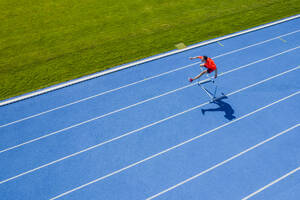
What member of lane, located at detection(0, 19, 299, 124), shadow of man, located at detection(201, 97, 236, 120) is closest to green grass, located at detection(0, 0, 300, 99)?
lane, located at detection(0, 19, 299, 124)

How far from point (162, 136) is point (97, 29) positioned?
24.0 ft

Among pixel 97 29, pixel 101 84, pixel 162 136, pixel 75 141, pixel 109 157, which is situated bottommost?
pixel 162 136

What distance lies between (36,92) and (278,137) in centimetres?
887

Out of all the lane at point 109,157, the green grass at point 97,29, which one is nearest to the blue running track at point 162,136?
the lane at point 109,157

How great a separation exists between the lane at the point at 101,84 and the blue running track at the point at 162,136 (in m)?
0.04

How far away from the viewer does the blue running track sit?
6.27 meters

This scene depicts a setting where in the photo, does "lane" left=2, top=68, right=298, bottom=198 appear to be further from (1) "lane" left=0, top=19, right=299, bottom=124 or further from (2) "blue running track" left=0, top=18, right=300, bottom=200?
(1) "lane" left=0, top=19, right=299, bottom=124

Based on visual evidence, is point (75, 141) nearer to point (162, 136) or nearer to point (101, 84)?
point (101, 84)

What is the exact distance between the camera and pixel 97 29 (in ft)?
38.5

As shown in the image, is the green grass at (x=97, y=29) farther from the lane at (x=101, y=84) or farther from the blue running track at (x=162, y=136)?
the blue running track at (x=162, y=136)

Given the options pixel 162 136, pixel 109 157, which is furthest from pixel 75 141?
pixel 162 136

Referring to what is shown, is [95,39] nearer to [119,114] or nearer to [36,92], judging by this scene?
[36,92]

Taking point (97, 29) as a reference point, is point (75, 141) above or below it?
below

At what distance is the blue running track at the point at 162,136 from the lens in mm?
6270
